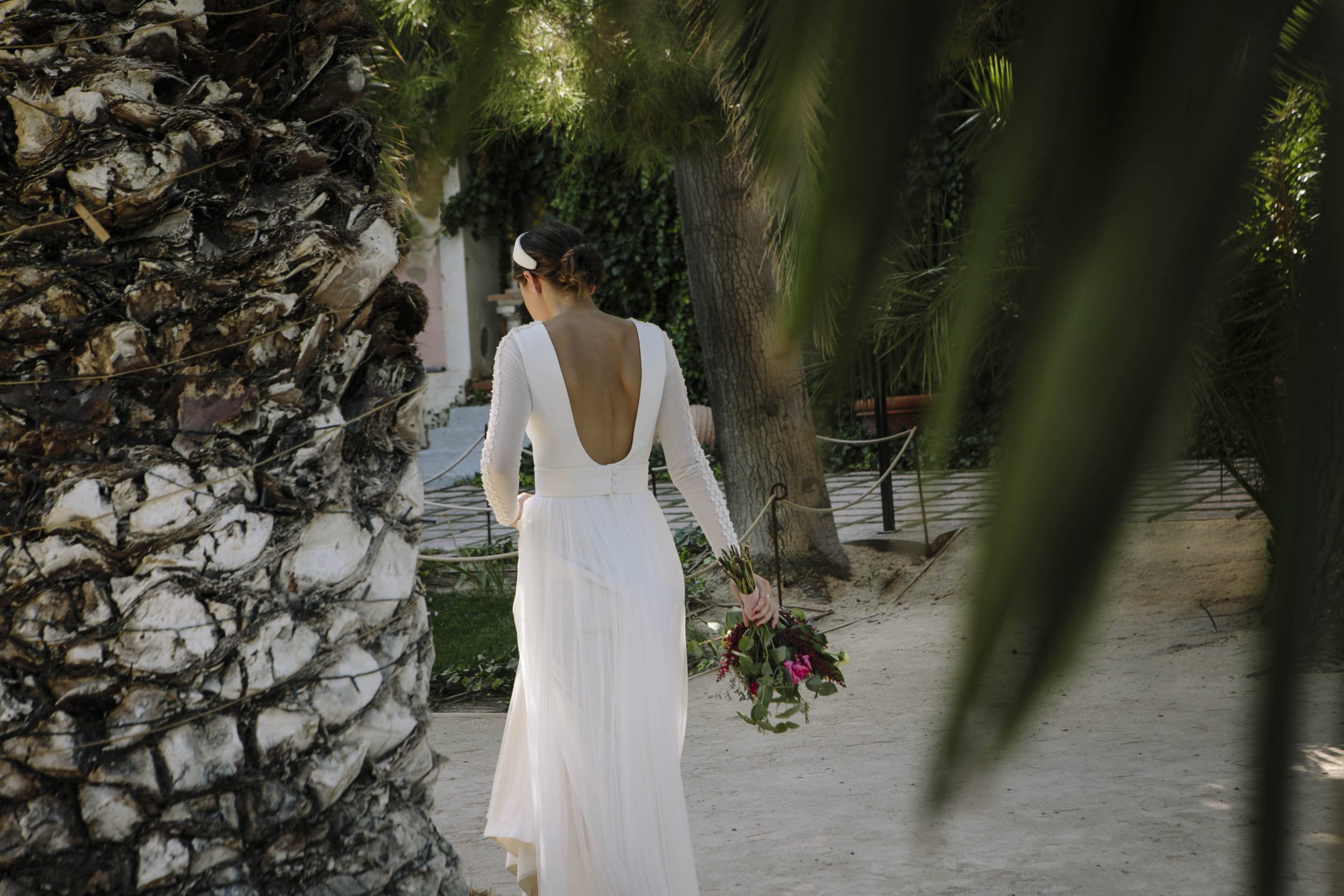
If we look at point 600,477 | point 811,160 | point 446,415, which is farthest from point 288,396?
point 446,415

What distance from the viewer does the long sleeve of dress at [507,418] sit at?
2998 mm

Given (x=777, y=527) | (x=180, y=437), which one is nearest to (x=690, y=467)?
(x=180, y=437)

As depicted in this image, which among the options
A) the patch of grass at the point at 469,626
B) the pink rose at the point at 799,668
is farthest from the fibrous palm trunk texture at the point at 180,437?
the patch of grass at the point at 469,626

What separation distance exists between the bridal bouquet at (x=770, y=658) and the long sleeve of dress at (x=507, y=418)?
0.62 meters

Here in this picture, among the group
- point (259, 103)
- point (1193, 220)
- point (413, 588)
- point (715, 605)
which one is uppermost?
point (259, 103)

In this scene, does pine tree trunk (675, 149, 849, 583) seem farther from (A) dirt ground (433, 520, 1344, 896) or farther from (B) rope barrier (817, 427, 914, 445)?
(B) rope barrier (817, 427, 914, 445)

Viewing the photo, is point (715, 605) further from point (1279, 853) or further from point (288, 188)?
point (1279, 853)

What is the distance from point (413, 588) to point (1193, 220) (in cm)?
222

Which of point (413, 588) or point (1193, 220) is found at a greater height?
point (1193, 220)

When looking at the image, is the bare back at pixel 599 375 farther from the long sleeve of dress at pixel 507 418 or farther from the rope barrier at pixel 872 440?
the rope barrier at pixel 872 440

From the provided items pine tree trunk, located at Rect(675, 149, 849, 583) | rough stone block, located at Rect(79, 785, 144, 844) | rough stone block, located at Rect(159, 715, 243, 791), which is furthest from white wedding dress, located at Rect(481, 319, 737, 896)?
pine tree trunk, located at Rect(675, 149, 849, 583)

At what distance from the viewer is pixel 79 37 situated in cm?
173

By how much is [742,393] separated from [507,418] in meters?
3.91

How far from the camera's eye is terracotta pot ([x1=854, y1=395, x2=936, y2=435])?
283mm
